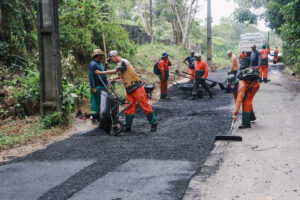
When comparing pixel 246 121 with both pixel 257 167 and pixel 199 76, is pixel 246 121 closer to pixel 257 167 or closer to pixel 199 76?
pixel 257 167

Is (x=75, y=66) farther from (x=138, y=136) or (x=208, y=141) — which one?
(x=208, y=141)

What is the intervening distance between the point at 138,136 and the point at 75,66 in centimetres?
661

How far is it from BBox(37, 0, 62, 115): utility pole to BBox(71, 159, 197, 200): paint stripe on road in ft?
11.4

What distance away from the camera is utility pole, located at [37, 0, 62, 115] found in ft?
24.8

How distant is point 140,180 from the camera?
4246 mm

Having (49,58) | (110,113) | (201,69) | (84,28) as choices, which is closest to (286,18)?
(201,69)

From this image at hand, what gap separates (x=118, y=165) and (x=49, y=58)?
12.9 feet

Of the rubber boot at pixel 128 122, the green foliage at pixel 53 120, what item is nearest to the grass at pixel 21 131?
the green foliage at pixel 53 120

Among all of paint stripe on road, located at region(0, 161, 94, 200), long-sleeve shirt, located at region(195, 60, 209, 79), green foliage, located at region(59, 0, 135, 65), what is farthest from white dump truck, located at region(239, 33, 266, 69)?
paint stripe on road, located at region(0, 161, 94, 200)

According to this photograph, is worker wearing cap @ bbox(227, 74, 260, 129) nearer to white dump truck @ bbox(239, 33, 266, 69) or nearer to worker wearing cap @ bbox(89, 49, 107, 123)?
worker wearing cap @ bbox(89, 49, 107, 123)

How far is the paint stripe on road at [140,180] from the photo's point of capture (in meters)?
3.79

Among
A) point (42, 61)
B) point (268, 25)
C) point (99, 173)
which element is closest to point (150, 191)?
point (99, 173)

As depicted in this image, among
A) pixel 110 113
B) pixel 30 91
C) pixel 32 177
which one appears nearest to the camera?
pixel 32 177

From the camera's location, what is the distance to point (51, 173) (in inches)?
185
